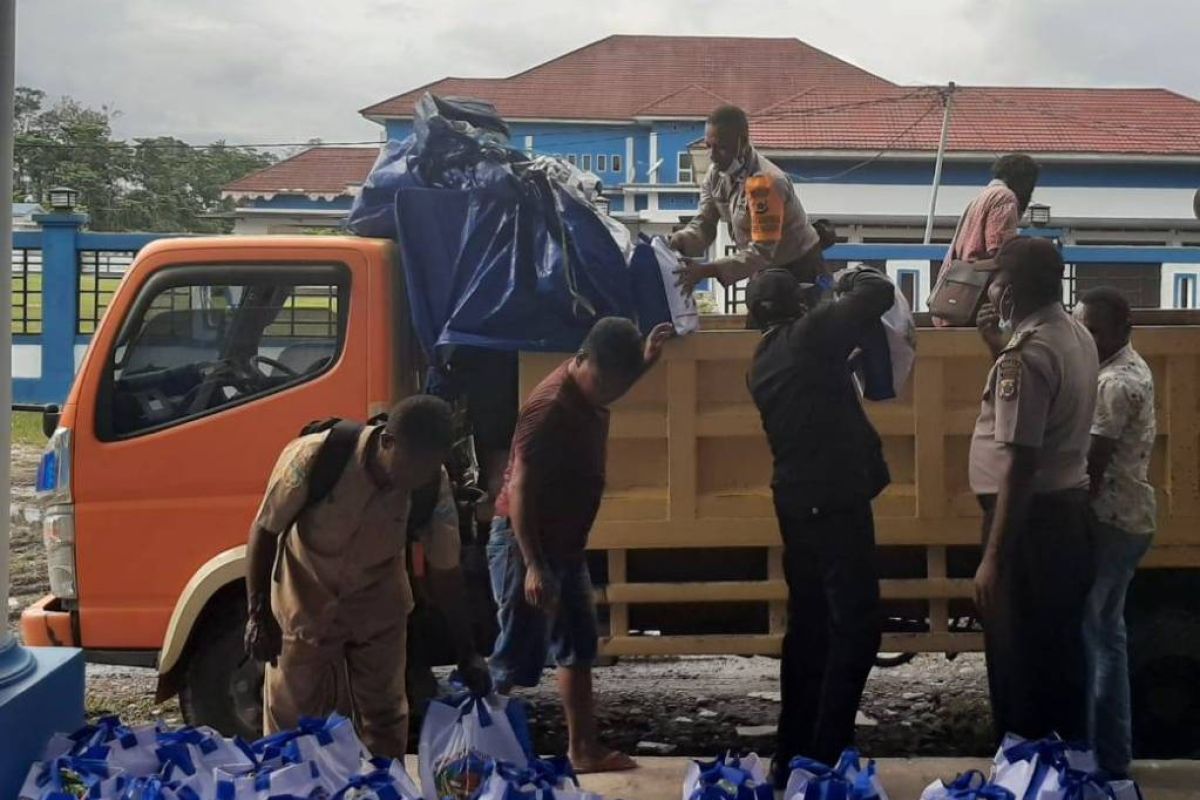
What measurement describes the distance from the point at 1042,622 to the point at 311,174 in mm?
5564

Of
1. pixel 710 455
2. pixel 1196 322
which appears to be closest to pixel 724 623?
pixel 710 455

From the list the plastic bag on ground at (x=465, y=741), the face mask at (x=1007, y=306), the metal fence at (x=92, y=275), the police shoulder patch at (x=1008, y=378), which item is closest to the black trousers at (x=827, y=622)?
the police shoulder patch at (x=1008, y=378)

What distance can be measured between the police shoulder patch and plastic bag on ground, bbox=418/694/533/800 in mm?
1632

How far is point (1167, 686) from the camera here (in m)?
4.67

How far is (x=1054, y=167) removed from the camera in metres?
10.8

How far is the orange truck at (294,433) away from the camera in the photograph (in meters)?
4.33

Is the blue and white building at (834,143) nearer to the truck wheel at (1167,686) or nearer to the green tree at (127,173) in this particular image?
the green tree at (127,173)

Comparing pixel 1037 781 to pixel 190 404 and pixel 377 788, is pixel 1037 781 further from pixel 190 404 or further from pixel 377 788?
pixel 190 404

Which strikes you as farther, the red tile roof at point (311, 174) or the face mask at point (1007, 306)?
the red tile roof at point (311, 174)

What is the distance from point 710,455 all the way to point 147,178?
768cm

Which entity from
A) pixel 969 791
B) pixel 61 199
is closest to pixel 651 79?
pixel 969 791

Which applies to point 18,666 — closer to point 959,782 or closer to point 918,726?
point 959,782

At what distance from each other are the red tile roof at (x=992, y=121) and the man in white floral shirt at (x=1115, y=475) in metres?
1.82

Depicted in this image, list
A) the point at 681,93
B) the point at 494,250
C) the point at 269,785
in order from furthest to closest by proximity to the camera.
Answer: the point at 681,93 → the point at 494,250 → the point at 269,785
